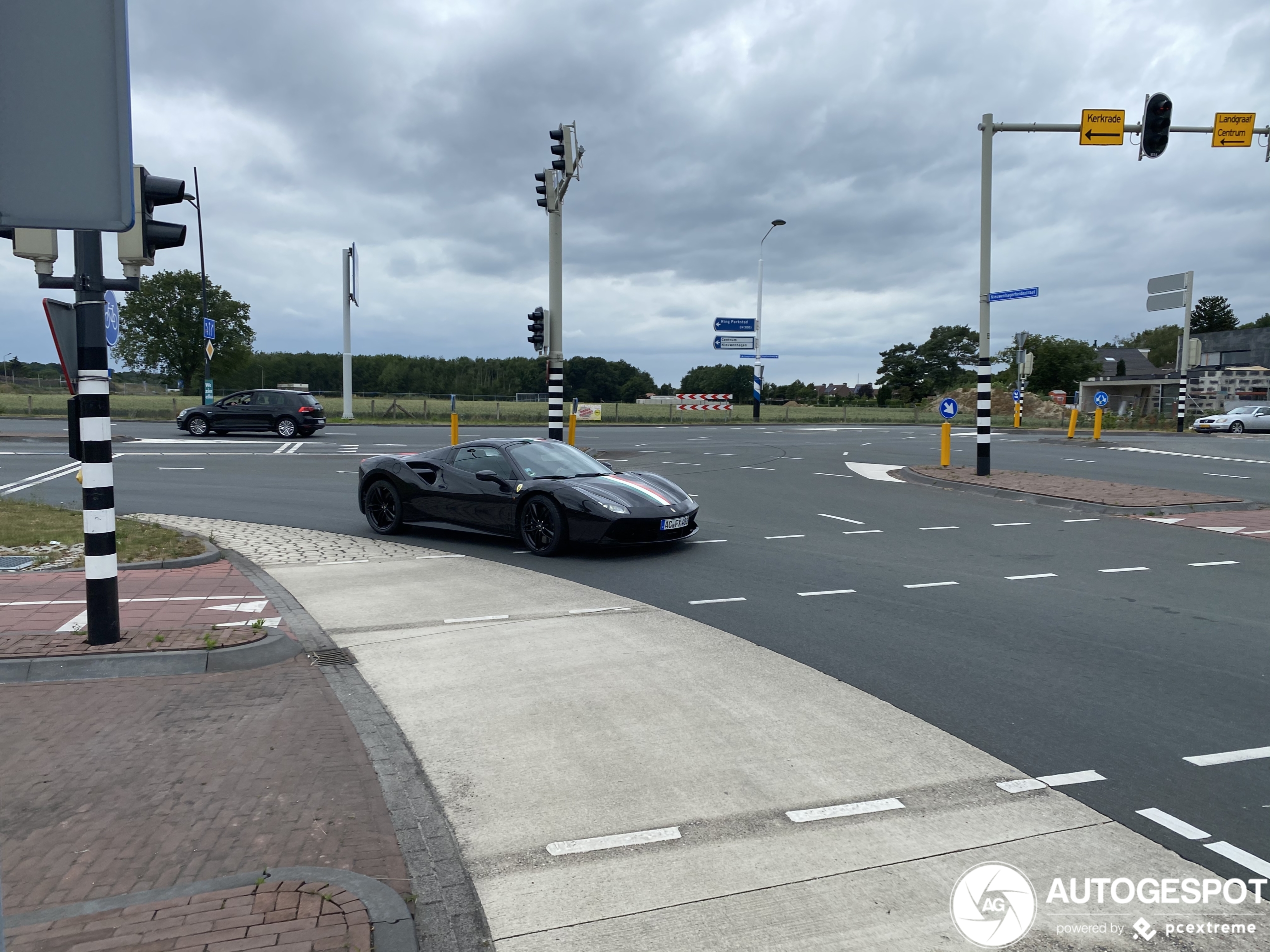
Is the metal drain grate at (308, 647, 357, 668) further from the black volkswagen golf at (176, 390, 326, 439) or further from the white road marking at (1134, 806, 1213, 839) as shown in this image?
the black volkswagen golf at (176, 390, 326, 439)

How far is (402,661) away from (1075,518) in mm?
10055

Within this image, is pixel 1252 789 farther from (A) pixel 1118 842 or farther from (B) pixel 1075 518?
(B) pixel 1075 518

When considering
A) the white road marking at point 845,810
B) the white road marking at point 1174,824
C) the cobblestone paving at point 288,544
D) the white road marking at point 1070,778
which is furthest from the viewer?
the cobblestone paving at point 288,544

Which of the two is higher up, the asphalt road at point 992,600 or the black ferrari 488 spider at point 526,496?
the black ferrari 488 spider at point 526,496

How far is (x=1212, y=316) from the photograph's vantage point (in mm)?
121000

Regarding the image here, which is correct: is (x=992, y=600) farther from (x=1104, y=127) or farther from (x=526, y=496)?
(x=1104, y=127)

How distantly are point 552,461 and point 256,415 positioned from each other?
71.4 ft

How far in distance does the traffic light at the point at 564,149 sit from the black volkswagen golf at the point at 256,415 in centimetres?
1557

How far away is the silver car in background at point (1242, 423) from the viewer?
124 feet

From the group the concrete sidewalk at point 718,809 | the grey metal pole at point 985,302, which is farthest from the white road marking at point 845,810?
the grey metal pole at point 985,302

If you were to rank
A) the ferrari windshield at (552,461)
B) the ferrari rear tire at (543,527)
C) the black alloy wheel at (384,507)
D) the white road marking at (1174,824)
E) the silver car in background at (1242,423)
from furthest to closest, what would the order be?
1. the silver car in background at (1242,423)
2. the black alloy wheel at (384,507)
3. the ferrari windshield at (552,461)
4. the ferrari rear tire at (543,527)
5. the white road marking at (1174,824)

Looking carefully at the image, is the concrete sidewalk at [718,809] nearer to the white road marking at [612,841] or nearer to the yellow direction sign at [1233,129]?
the white road marking at [612,841]

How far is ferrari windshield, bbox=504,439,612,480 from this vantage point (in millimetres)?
10031

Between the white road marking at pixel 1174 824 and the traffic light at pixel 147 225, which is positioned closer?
the white road marking at pixel 1174 824
